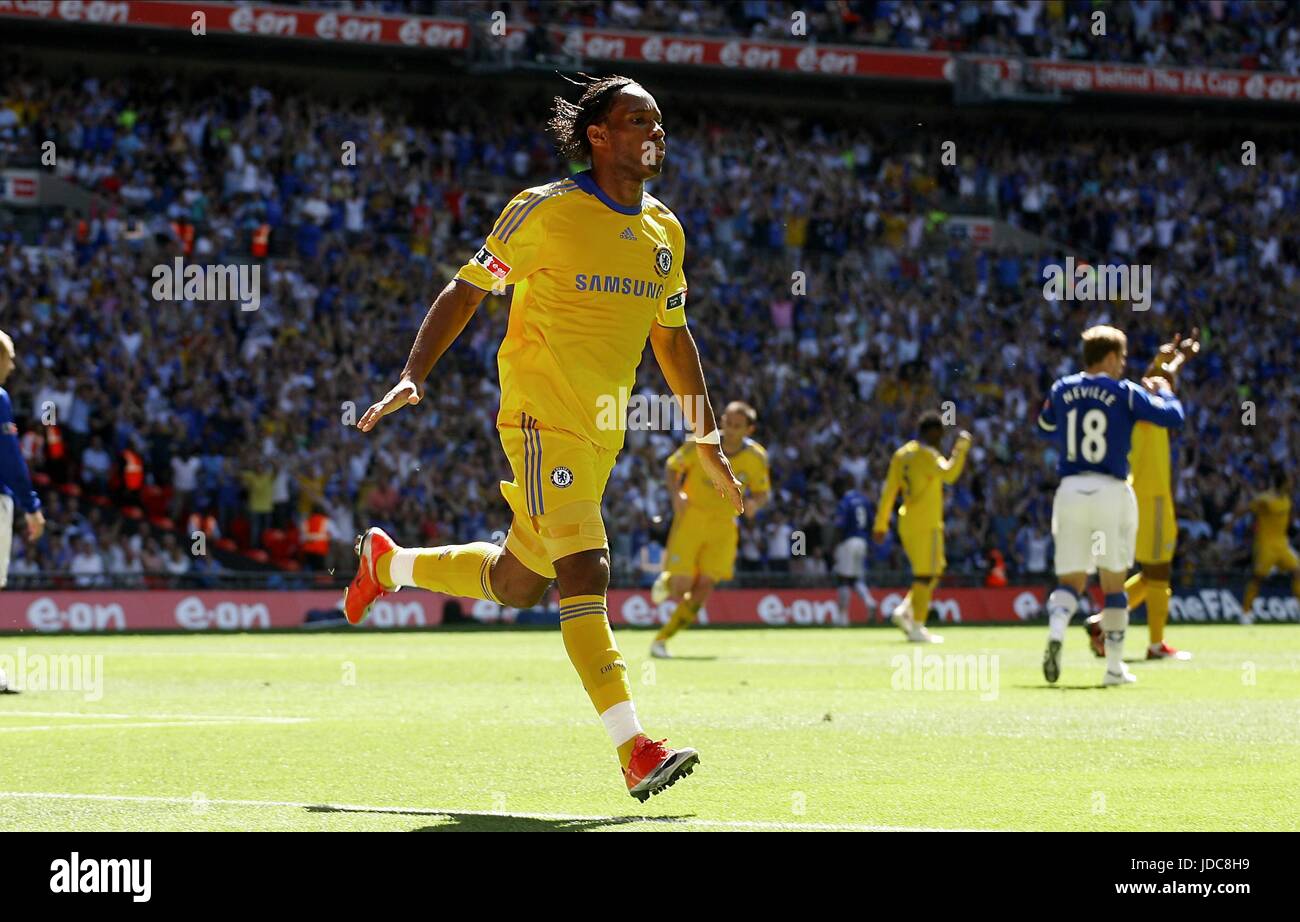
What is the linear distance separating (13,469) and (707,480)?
8.69 m

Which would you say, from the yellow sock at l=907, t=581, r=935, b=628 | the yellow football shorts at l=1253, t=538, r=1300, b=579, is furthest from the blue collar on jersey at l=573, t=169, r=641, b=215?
the yellow football shorts at l=1253, t=538, r=1300, b=579

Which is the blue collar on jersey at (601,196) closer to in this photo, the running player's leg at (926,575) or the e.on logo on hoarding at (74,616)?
the running player's leg at (926,575)

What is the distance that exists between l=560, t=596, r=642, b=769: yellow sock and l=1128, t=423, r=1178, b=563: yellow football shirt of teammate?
40.1 ft

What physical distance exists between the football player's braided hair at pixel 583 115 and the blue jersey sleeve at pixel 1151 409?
8.21 meters

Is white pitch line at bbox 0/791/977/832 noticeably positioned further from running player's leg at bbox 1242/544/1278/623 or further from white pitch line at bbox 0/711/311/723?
running player's leg at bbox 1242/544/1278/623

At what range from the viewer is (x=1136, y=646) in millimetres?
23312

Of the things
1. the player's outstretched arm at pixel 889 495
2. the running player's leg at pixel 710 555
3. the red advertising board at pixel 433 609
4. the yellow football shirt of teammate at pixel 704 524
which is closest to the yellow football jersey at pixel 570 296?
the yellow football shirt of teammate at pixel 704 524

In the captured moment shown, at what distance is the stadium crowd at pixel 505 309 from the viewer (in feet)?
101

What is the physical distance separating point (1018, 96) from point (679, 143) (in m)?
7.30

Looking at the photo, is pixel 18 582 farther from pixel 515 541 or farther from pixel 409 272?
pixel 515 541

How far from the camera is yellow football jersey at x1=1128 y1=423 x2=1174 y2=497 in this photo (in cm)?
1942

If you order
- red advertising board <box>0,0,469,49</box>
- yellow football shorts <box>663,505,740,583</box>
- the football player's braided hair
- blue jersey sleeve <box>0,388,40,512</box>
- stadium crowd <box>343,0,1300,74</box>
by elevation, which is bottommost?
yellow football shorts <box>663,505,740,583</box>

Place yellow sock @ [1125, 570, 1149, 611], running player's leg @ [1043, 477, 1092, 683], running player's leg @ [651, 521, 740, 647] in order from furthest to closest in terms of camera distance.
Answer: running player's leg @ [651, 521, 740, 647]
yellow sock @ [1125, 570, 1149, 611]
running player's leg @ [1043, 477, 1092, 683]
